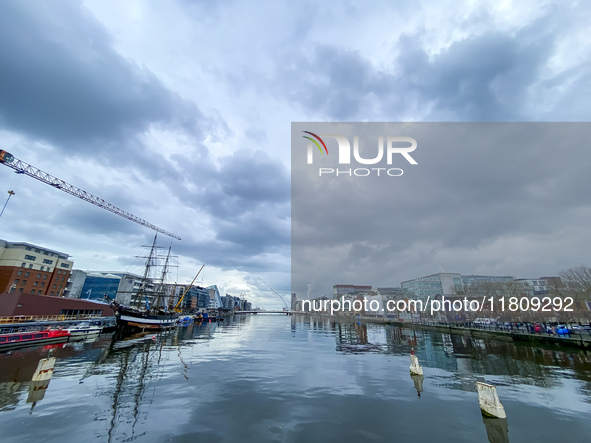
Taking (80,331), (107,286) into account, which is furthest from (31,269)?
(80,331)

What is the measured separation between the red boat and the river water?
949 centimetres

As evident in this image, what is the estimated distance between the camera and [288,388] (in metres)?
19.6

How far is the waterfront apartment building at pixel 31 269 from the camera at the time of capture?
8325 centimetres

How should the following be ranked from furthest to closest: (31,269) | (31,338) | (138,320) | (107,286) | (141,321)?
1. (107,286)
2. (31,269)
3. (141,321)
4. (138,320)
5. (31,338)

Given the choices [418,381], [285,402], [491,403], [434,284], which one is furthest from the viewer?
[434,284]

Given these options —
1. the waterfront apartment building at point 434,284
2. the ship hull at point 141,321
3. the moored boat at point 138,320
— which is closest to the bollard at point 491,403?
the moored boat at point 138,320

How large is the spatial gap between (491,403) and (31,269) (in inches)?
5140

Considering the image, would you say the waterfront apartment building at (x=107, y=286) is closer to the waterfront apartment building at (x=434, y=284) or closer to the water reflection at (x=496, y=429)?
the water reflection at (x=496, y=429)

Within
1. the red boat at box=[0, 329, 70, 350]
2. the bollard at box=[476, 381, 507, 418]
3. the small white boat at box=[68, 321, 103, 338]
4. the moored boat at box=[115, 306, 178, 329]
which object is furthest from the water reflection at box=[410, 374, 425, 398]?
the moored boat at box=[115, 306, 178, 329]

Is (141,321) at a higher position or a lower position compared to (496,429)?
higher

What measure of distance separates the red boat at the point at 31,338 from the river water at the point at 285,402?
949cm

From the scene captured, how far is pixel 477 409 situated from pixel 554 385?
12.0 meters

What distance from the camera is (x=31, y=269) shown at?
89188mm

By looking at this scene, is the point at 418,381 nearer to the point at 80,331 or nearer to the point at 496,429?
the point at 496,429
